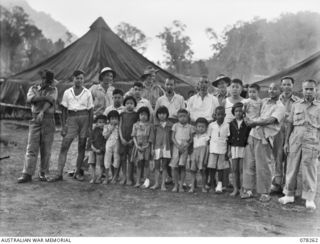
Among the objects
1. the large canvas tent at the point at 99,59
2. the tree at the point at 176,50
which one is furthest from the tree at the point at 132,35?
the large canvas tent at the point at 99,59

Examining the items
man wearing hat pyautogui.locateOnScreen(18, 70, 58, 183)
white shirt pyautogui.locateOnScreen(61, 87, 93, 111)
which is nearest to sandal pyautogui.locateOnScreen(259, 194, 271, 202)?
white shirt pyautogui.locateOnScreen(61, 87, 93, 111)

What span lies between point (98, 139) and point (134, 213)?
66.7 inches

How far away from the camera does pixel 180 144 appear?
4586mm

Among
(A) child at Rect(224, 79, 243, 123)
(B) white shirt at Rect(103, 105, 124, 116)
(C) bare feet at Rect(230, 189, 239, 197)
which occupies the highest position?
(A) child at Rect(224, 79, 243, 123)

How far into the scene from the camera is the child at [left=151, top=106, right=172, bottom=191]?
462 cm

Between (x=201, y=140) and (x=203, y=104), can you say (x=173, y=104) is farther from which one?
(x=201, y=140)

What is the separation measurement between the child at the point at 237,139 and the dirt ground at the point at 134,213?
345mm

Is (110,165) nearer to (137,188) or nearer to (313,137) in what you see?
(137,188)

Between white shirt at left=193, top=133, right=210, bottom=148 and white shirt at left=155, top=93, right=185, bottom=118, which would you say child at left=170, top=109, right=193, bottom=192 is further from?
white shirt at left=155, top=93, right=185, bottom=118

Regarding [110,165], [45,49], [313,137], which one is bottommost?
[110,165]

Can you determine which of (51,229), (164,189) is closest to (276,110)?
(164,189)

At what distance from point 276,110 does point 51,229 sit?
8.75 ft

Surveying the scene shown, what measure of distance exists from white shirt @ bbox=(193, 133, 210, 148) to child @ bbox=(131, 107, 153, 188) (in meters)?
0.57

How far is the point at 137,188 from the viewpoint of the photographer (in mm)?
4621
